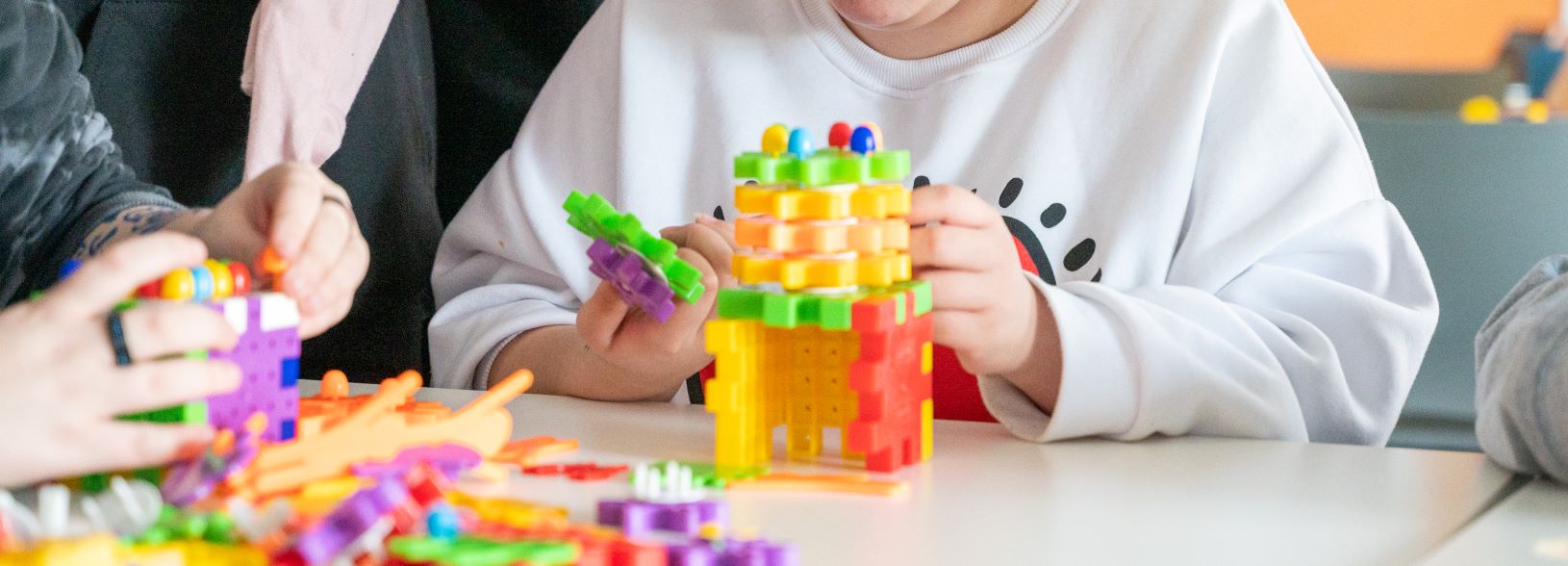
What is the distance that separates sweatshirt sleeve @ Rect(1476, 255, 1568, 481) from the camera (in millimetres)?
695

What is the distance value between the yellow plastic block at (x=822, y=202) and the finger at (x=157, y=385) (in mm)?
245

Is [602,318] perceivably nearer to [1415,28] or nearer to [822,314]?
[822,314]

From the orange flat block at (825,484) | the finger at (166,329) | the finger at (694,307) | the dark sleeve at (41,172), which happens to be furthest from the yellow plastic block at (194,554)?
the dark sleeve at (41,172)

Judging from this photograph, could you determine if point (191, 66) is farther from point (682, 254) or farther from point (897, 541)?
point (897, 541)

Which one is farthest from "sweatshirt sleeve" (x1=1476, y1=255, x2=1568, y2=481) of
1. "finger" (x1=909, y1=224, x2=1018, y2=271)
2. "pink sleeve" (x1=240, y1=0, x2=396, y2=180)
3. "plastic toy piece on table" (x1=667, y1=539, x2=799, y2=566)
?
"pink sleeve" (x1=240, y1=0, x2=396, y2=180)

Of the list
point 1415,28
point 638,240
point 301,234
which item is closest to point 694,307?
point 638,240

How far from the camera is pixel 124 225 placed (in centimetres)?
91

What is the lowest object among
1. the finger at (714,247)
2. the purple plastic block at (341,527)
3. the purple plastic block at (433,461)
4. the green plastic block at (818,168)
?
the purple plastic block at (433,461)

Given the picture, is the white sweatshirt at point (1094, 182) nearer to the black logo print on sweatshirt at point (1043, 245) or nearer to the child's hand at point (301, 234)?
the black logo print on sweatshirt at point (1043, 245)

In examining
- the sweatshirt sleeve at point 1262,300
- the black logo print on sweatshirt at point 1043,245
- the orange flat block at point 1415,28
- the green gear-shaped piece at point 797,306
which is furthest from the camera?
the orange flat block at point 1415,28

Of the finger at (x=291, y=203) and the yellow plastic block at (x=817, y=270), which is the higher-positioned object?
the finger at (x=291, y=203)

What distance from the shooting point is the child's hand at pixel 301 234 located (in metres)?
0.72

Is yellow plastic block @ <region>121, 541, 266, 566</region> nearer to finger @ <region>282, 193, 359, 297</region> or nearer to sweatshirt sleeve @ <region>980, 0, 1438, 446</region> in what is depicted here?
finger @ <region>282, 193, 359, 297</region>

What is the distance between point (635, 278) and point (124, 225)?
36 centimetres
